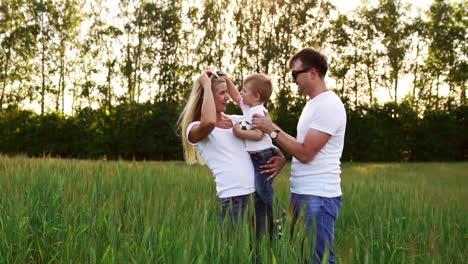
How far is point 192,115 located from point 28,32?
96.9 feet

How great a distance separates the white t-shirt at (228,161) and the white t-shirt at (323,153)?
370 mm

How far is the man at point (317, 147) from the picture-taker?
296 centimetres

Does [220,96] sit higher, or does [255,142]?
[220,96]

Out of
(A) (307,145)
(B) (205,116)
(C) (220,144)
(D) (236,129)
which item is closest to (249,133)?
(D) (236,129)

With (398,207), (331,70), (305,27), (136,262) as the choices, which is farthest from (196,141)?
(331,70)

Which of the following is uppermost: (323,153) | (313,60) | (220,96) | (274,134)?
(313,60)

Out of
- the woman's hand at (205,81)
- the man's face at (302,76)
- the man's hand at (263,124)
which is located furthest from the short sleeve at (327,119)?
the woman's hand at (205,81)

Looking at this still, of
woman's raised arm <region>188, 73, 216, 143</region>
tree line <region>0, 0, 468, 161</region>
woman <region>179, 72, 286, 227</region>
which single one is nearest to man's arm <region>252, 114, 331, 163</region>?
woman <region>179, 72, 286, 227</region>

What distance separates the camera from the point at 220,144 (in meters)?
3.30

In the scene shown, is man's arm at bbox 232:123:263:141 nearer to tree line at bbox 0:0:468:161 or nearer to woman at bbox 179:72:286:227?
woman at bbox 179:72:286:227

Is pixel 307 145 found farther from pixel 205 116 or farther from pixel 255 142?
pixel 205 116

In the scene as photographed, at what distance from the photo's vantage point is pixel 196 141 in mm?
3336

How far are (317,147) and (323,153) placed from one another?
4.2 inches

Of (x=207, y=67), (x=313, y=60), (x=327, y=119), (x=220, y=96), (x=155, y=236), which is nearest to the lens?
(x=155, y=236)
